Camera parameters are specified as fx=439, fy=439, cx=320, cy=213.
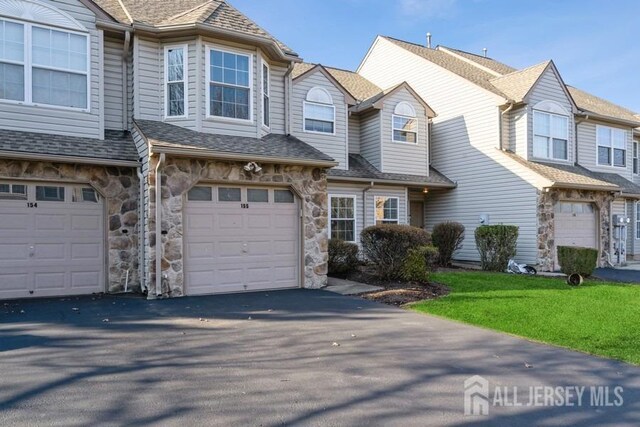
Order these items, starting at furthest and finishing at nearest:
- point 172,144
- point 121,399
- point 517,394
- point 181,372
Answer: point 172,144 → point 181,372 → point 517,394 → point 121,399

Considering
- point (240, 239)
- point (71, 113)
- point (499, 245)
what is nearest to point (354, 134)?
point (499, 245)

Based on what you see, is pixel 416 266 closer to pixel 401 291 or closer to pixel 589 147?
pixel 401 291

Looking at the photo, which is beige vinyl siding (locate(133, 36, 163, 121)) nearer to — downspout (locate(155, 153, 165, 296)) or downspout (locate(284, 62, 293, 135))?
downspout (locate(155, 153, 165, 296))

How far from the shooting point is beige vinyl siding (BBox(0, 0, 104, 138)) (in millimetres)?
9234

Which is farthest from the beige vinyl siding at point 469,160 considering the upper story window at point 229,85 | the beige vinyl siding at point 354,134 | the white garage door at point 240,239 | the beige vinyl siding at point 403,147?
the upper story window at point 229,85

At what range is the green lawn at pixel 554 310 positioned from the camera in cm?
632

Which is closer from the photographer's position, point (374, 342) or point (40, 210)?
point (374, 342)

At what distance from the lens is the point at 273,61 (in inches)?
486

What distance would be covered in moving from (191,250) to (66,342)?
12.5ft

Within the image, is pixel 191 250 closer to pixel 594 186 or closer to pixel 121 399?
pixel 121 399

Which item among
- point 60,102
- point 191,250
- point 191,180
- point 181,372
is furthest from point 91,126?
point 181,372

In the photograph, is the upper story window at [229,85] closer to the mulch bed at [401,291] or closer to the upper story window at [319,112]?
the upper story window at [319,112]

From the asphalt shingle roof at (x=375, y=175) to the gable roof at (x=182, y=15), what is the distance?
14.8 ft

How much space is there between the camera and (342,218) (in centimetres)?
1541
